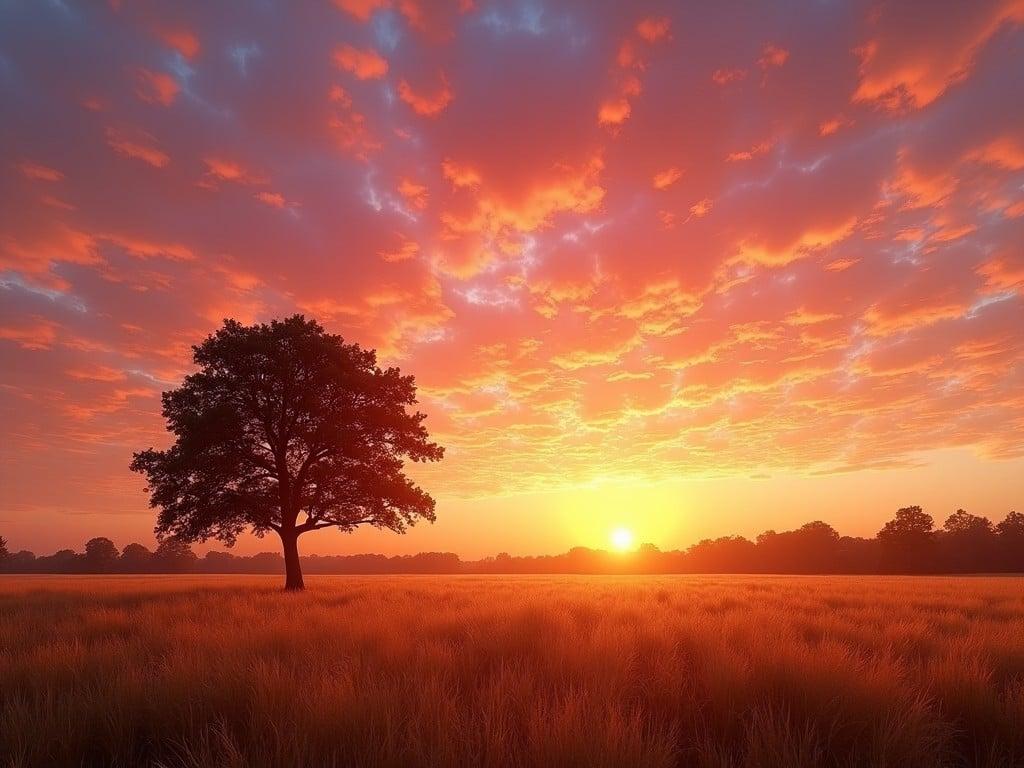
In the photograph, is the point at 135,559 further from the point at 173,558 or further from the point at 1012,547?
the point at 1012,547

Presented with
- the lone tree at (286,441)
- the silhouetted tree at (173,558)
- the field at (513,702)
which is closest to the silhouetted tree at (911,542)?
the lone tree at (286,441)

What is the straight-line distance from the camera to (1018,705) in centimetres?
422

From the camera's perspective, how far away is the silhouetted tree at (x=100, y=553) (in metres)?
102

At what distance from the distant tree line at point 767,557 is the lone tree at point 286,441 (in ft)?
250

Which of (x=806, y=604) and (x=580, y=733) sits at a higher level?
(x=580, y=733)

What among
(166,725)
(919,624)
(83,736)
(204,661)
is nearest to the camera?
(83,736)

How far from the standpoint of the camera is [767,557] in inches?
4063

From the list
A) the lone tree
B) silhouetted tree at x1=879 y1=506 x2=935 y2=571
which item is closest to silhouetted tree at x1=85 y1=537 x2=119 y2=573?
the lone tree

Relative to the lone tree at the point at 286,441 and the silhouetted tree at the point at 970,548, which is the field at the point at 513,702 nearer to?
the lone tree at the point at 286,441

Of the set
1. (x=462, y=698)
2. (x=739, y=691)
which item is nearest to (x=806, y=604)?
(x=739, y=691)

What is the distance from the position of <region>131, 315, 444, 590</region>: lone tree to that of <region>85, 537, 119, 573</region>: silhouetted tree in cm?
A: 10928

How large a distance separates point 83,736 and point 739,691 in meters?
5.37

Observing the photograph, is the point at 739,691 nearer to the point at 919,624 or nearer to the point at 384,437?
the point at 919,624

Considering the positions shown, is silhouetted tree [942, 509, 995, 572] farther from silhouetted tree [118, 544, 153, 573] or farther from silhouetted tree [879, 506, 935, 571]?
silhouetted tree [118, 544, 153, 573]
